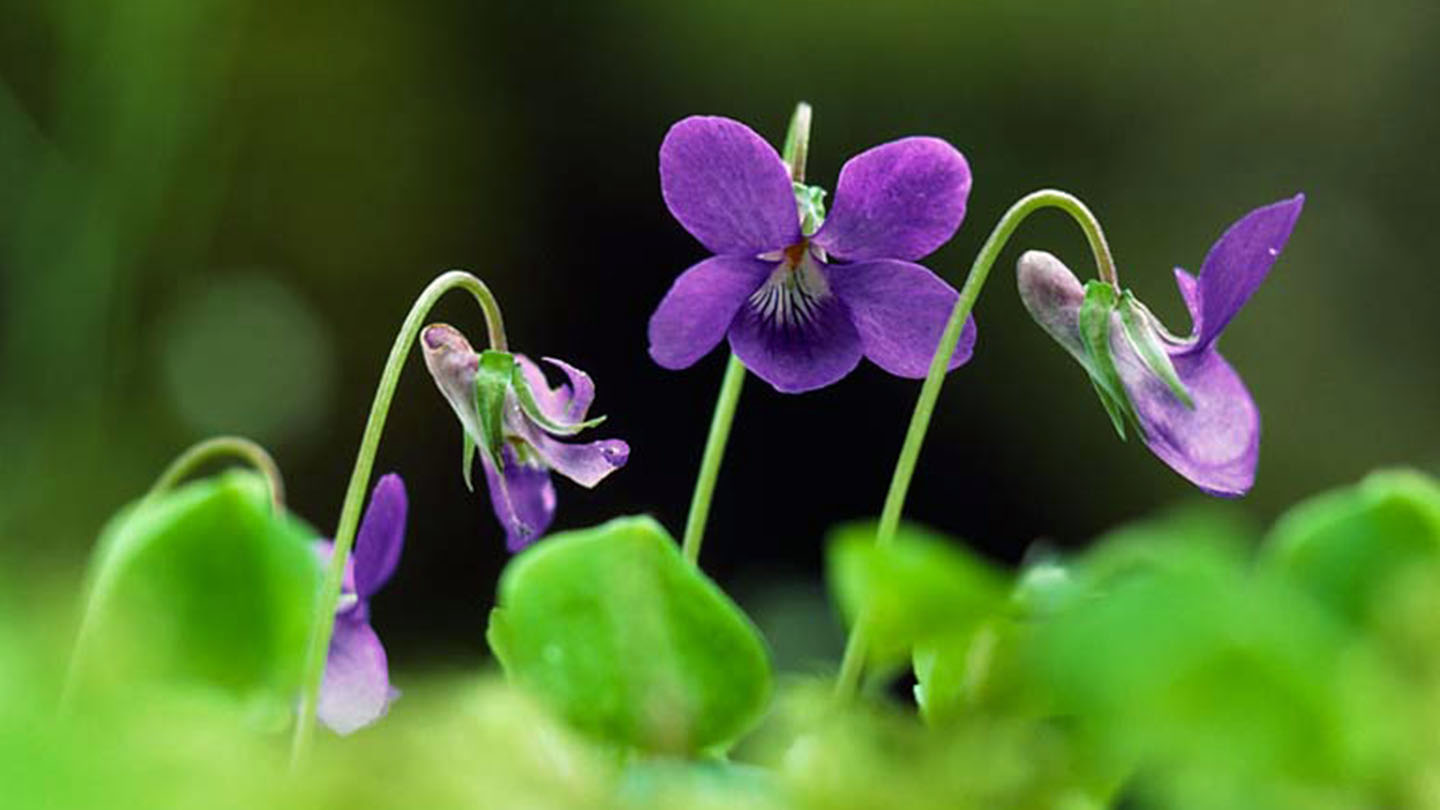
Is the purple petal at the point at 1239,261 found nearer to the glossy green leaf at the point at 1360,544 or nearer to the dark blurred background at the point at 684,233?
the glossy green leaf at the point at 1360,544

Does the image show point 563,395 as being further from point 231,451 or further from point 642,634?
point 642,634

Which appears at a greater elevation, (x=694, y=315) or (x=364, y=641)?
(x=694, y=315)

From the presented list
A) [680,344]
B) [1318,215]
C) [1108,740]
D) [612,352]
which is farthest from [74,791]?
[1318,215]

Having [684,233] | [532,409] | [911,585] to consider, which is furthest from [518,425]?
[684,233]

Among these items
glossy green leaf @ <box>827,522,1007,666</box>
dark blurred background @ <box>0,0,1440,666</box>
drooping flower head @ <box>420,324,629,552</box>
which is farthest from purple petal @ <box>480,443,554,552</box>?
dark blurred background @ <box>0,0,1440,666</box>

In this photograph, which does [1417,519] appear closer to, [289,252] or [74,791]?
[74,791]

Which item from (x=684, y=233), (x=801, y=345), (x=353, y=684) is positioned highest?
(x=801, y=345)

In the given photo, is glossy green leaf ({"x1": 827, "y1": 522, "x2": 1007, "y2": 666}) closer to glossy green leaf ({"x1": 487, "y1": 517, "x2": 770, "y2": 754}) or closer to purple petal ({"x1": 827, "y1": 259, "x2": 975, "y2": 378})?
glossy green leaf ({"x1": 487, "y1": 517, "x2": 770, "y2": 754})
